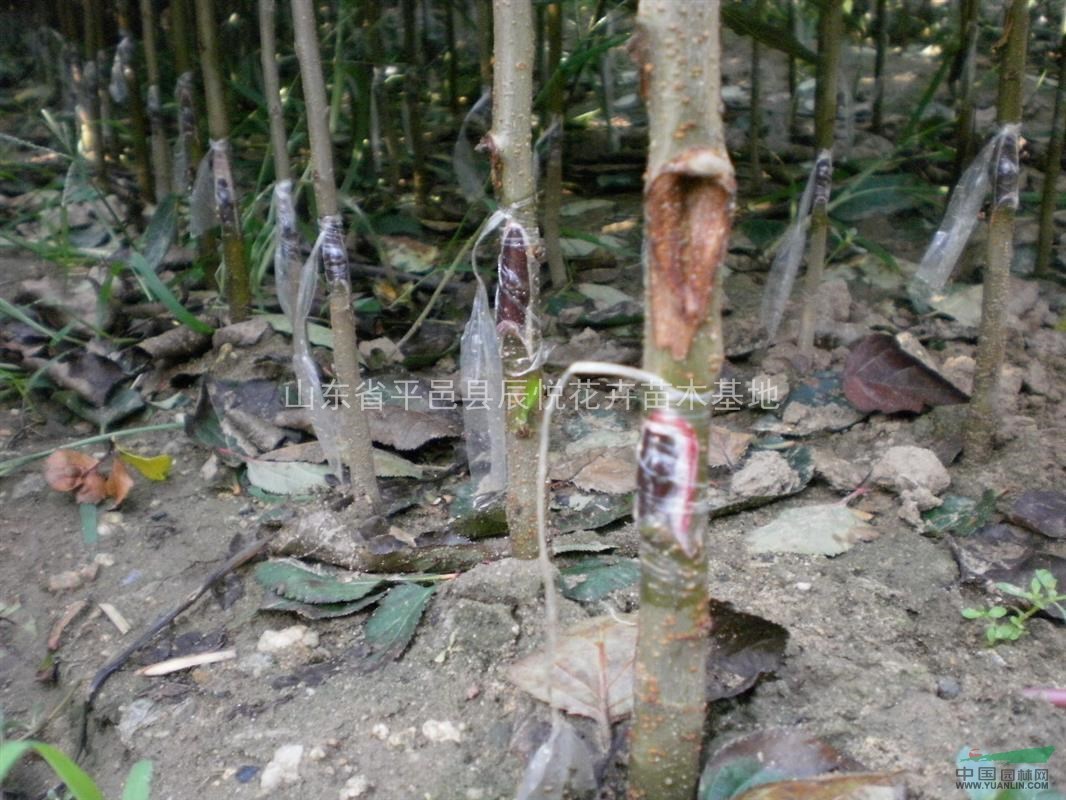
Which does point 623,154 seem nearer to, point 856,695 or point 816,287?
point 816,287

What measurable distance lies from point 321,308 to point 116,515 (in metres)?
0.67

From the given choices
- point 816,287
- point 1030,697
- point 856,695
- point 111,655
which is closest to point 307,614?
point 111,655

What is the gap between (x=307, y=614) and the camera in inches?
56.5

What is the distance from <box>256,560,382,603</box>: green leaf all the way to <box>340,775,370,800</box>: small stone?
1.02 ft

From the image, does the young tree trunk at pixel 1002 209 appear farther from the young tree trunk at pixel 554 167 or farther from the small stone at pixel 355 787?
the small stone at pixel 355 787

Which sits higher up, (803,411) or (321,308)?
(321,308)

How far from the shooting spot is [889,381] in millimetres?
1872

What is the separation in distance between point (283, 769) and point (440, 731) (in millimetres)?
182

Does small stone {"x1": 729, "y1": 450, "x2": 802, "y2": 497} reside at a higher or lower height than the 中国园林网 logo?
higher

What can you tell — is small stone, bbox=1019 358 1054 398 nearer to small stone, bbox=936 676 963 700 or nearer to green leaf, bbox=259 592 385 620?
small stone, bbox=936 676 963 700

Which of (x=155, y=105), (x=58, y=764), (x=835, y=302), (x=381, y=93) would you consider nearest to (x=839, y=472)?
(x=835, y=302)

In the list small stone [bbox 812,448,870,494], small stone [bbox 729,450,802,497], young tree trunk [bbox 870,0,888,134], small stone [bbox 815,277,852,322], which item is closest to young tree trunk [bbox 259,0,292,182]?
small stone [bbox 729,450,802,497]

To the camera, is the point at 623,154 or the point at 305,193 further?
the point at 623,154

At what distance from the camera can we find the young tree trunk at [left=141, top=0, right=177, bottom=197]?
8.51ft
